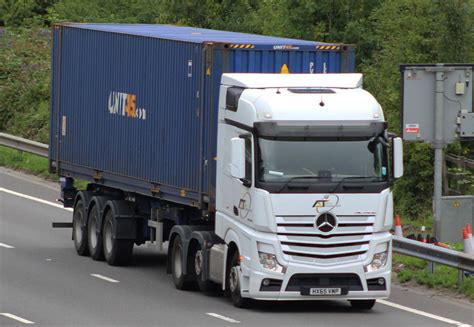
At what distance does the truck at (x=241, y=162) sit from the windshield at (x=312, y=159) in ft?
0.06

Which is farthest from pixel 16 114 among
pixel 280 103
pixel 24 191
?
pixel 280 103

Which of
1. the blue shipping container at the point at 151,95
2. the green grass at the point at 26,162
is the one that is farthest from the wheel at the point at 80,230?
the green grass at the point at 26,162

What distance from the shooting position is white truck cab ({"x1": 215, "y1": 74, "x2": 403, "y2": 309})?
19.9 m

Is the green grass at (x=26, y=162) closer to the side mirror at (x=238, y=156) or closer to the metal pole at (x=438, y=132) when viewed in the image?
the metal pole at (x=438, y=132)

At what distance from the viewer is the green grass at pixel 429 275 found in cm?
2183

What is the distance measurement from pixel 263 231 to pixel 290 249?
1.44 feet

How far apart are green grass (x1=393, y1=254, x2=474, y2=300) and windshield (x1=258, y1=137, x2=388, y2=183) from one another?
9.02 ft

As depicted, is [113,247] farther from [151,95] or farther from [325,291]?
[325,291]

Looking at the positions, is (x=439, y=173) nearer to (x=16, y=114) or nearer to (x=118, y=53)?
(x=118, y=53)

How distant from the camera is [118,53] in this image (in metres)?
25.2

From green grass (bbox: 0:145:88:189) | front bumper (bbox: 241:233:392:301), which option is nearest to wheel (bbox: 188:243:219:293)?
front bumper (bbox: 241:233:392:301)

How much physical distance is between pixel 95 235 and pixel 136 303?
17.3 feet

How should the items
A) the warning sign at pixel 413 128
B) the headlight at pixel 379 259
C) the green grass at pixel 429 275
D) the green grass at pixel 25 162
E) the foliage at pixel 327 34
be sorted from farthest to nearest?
1. the green grass at pixel 25 162
2. the foliage at pixel 327 34
3. the warning sign at pixel 413 128
4. the green grass at pixel 429 275
5. the headlight at pixel 379 259

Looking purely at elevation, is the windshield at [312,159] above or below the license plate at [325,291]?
above
